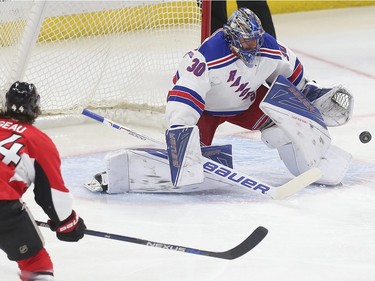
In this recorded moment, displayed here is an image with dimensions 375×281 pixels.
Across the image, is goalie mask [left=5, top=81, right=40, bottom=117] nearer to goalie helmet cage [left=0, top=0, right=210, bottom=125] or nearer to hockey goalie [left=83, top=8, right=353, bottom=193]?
hockey goalie [left=83, top=8, right=353, bottom=193]

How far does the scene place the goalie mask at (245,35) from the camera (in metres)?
3.32

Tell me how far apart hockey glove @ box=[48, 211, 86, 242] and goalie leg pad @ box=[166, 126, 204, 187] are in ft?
2.76

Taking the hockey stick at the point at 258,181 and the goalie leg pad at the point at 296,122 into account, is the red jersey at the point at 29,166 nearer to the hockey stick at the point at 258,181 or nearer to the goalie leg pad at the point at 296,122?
the hockey stick at the point at 258,181

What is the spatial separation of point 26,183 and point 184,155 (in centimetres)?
94

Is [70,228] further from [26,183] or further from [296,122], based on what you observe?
[296,122]

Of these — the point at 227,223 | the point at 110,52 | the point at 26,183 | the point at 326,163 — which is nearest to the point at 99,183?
the point at 227,223

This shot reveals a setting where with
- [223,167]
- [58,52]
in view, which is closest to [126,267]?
[223,167]

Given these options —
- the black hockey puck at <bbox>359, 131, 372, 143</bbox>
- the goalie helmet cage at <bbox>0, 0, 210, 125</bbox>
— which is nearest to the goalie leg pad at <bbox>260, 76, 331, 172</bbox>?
the black hockey puck at <bbox>359, 131, 372, 143</bbox>

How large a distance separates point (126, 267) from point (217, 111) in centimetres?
90

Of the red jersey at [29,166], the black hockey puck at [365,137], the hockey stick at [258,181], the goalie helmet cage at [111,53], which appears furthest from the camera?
the goalie helmet cage at [111,53]

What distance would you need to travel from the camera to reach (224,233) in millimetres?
3078

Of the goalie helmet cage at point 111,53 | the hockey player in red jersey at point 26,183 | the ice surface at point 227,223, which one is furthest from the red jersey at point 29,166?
the goalie helmet cage at point 111,53

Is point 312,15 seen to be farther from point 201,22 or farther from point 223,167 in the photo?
point 223,167

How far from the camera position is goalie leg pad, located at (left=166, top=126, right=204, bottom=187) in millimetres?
3232
